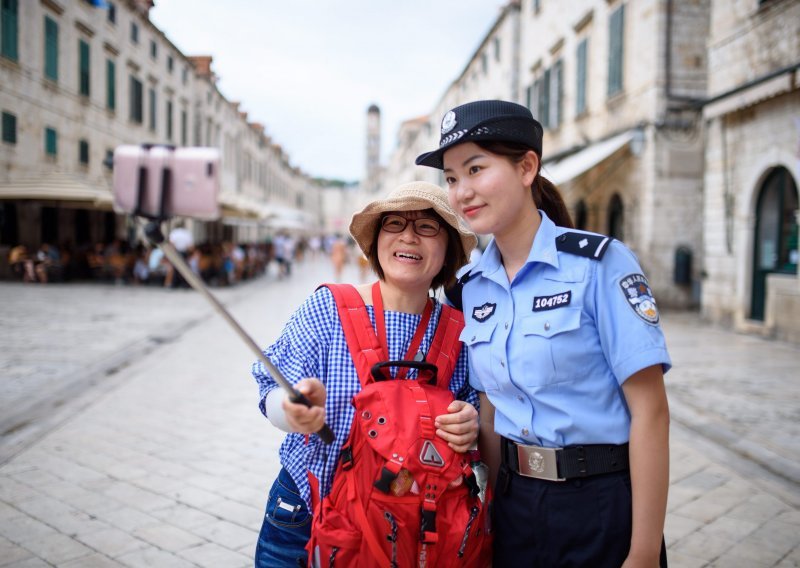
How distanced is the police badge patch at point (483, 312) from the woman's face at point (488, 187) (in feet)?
0.71

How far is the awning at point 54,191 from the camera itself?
15.8m

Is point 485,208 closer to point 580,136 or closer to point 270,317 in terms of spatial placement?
point 270,317

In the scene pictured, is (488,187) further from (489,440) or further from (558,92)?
(558,92)

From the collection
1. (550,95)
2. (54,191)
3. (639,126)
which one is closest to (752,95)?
(639,126)

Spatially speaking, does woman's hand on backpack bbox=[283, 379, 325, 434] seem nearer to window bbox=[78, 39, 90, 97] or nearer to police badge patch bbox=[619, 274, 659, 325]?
police badge patch bbox=[619, 274, 659, 325]

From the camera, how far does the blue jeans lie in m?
2.01

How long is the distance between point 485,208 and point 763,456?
4.24m

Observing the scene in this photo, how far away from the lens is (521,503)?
5.64 feet

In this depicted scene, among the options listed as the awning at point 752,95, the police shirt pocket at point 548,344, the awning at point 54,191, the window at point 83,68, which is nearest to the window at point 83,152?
the window at point 83,68

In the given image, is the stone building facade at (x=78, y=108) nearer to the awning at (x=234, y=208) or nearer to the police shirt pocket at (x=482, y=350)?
the awning at (x=234, y=208)

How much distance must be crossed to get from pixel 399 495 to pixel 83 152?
23.5 meters

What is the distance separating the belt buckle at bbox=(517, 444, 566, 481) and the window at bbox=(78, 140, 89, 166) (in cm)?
2326

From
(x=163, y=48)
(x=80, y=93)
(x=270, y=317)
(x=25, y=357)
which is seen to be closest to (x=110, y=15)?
(x=80, y=93)

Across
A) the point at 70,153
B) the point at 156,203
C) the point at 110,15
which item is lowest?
the point at 156,203
